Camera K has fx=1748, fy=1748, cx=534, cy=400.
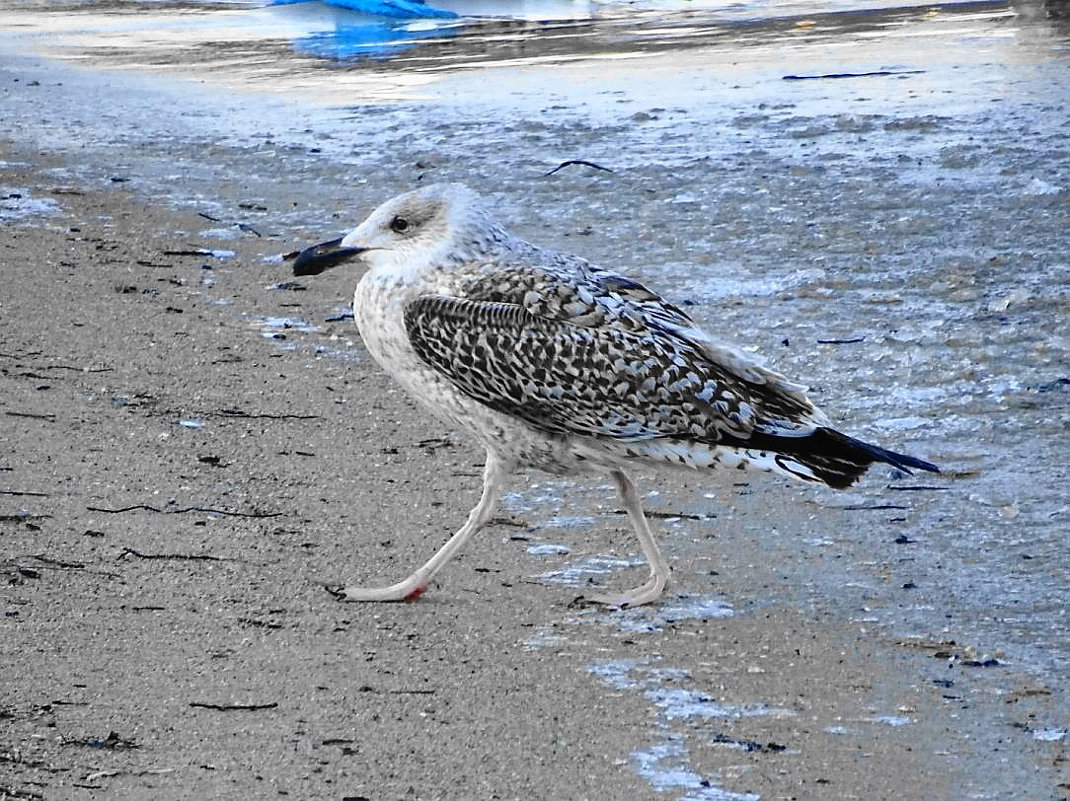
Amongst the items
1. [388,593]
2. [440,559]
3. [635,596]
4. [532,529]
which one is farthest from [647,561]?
[388,593]

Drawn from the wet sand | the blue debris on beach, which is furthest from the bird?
the blue debris on beach

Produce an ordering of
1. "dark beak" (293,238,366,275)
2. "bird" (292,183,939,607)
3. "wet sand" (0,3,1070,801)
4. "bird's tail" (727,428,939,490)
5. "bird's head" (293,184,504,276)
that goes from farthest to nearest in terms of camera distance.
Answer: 1. "dark beak" (293,238,366,275)
2. "bird's head" (293,184,504,276)
3. "bird" (292,183,939,607)
4. "bird's tail" (727,428,939,490)
5. "wet sand" (0,3,1070,801)

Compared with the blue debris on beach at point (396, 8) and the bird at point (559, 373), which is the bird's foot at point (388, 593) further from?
the blue debris on beach at point (396, 8)

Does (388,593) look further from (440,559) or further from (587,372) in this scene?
(587,372)

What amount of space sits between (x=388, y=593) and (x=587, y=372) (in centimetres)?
98

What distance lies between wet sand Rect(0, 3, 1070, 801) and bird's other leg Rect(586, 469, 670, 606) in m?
0.08

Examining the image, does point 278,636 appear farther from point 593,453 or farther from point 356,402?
point 356,402

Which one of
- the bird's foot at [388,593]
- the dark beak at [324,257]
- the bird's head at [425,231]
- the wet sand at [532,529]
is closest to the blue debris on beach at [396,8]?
the wet sand at [532,529]

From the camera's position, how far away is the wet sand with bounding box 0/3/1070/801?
15.3ft

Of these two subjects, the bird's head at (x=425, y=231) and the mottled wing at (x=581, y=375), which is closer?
the mottled wing at (x=581, y=375)

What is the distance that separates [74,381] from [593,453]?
3072 mm

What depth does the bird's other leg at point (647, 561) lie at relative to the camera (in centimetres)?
568

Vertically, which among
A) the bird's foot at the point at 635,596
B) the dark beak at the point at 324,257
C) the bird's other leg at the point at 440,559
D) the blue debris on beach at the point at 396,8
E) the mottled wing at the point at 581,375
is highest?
the blue debris on beach at the point at 396,8

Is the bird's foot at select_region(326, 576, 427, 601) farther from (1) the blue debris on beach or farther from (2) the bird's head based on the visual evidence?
(1) the blue debris on beach
